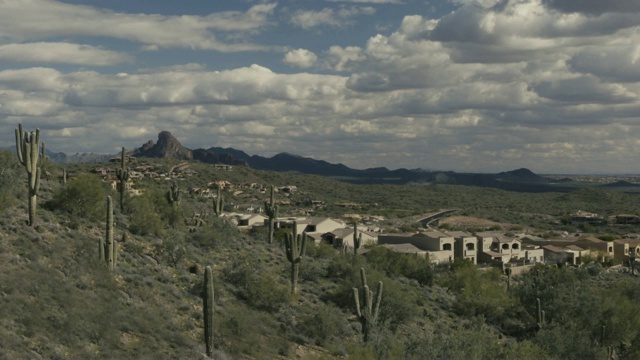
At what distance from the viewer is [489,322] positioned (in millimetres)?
40812

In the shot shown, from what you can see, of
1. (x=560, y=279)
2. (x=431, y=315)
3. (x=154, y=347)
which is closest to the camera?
(x=154, y=347)

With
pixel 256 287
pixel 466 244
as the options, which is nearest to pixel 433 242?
pixel 466 244

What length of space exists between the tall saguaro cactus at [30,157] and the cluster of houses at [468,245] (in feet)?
116

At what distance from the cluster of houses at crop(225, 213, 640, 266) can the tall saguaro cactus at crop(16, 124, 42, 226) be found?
35.4m

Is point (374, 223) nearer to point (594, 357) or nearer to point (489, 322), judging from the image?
point (489, 322)

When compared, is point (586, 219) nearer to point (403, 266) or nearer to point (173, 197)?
point (403, 266)

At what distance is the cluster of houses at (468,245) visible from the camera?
66.8 meters

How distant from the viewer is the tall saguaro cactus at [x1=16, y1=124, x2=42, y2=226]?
30.0 metres

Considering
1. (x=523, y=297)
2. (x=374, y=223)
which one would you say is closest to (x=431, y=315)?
(x=523, y=297)

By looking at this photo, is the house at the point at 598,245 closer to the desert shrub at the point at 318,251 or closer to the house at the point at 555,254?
the house at the point at 555,254

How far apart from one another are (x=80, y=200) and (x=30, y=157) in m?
5.61

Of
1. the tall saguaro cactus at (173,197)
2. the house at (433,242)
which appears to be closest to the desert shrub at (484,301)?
the house at (433,242)

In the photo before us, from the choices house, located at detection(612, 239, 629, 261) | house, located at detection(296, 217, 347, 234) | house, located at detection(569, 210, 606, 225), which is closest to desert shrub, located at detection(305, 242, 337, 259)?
house, located at detection(296, 217, 347, 234)

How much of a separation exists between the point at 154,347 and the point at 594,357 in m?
21.2
